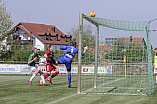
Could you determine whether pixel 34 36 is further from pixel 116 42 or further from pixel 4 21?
pixel 116 42

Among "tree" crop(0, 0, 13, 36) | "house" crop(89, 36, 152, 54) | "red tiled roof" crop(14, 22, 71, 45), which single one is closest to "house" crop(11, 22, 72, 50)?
"red tiled roof" crop(14, 22, 71, 45)

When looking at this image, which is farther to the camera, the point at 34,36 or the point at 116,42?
the point at 34,36

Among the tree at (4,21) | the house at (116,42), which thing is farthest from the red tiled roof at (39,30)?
the house at (116,42)

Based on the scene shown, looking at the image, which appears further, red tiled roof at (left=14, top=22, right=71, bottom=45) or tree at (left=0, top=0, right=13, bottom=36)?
red tiled roof at (left=14, top=22, right=71, bottom=45)

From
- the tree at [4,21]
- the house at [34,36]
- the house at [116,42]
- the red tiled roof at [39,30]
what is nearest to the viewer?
the house at [116,42]

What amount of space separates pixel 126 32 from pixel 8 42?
37.5 meters

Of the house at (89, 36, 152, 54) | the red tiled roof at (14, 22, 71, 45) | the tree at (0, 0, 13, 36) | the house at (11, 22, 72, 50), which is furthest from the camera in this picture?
the red tiled roof at (14, 22, 71, 45)

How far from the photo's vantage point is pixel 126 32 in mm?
11992

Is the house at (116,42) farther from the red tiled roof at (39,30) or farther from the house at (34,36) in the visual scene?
the red tiled roof at (39,30)

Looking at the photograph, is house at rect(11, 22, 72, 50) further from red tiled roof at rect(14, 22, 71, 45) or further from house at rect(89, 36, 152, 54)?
house at rect(89, 36, 152, 54)

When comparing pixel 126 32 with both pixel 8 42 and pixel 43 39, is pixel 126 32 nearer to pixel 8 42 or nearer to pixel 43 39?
pixel 8 42

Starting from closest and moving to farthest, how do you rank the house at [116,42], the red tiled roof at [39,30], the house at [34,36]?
the house at [116,42], the house at [34,36], the red tiled roof at [39,30]

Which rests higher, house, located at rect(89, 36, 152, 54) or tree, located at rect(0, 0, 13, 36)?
tree, located at rect(0, 0, 13, 36)

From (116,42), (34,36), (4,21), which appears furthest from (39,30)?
(116,42)
